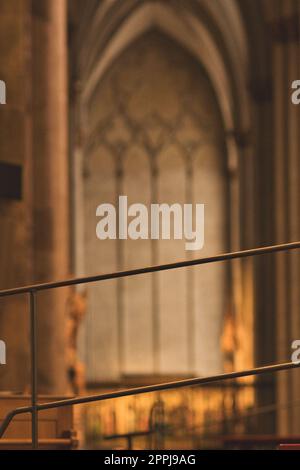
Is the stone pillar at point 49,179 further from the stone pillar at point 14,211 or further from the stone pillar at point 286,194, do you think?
the stone pillar at point 286,194

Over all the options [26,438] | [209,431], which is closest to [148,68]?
[209,431]

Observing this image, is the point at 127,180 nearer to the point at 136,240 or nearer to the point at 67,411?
the point at 136,240

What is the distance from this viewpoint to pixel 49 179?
11.7 metres

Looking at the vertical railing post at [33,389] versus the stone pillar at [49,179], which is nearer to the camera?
the vertical railing post at [33,389]

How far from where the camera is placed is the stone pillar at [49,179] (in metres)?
11.4

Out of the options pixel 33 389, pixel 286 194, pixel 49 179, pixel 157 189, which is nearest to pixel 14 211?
pixel 49 179

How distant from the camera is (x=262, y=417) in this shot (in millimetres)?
21203

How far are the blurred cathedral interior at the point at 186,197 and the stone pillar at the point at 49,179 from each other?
13.3 feet

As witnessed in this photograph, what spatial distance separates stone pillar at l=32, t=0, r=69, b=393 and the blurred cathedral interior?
4.06 meters

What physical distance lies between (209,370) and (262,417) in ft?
23.2

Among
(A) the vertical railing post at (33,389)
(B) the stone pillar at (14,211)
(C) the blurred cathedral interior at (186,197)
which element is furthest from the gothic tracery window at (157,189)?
(A) the vertical railing post at (33,389)

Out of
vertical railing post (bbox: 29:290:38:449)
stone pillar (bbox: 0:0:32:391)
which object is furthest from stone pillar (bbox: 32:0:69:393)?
vertical railing post (bbox: 29:290:38:449)

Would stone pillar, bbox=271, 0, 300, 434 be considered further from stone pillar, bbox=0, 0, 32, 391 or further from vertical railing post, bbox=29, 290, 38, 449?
vertical railing post, bbox=29, 290, 38, 449

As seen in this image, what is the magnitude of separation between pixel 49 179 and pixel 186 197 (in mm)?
16879
